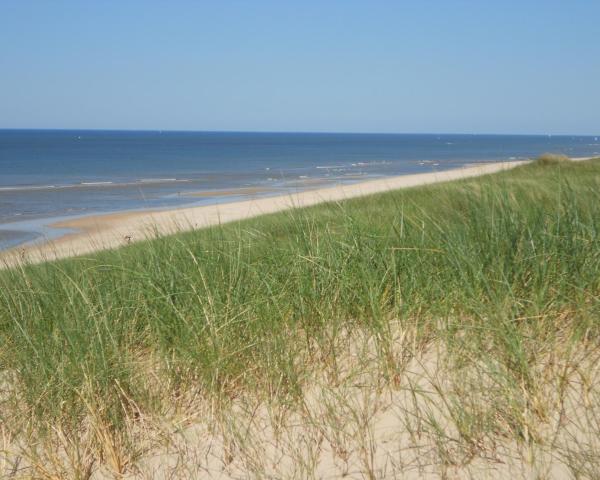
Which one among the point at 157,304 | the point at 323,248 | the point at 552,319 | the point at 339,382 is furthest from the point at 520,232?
the point at 157,304

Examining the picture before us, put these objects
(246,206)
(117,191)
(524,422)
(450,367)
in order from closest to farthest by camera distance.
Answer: (524,422)
(450,367)
(246,206)
(117,191)

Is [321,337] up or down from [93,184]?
up

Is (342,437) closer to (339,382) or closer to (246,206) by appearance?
(339,382)

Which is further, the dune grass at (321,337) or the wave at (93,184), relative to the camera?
the wave at (93,184)

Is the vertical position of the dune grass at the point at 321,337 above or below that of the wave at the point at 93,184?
above

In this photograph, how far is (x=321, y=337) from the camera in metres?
3.37

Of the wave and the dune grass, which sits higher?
the dune grass

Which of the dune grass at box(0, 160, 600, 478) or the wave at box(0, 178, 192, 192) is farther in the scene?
the wave at box(0, 178, 192, 192)

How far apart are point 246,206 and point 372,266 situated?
717 inches

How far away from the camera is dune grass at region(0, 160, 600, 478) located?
2.74m

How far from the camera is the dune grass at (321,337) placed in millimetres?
2738

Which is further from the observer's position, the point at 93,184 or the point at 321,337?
the point at 93,184

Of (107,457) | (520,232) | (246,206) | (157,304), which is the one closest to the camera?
(107,457)

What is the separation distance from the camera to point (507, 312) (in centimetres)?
323
